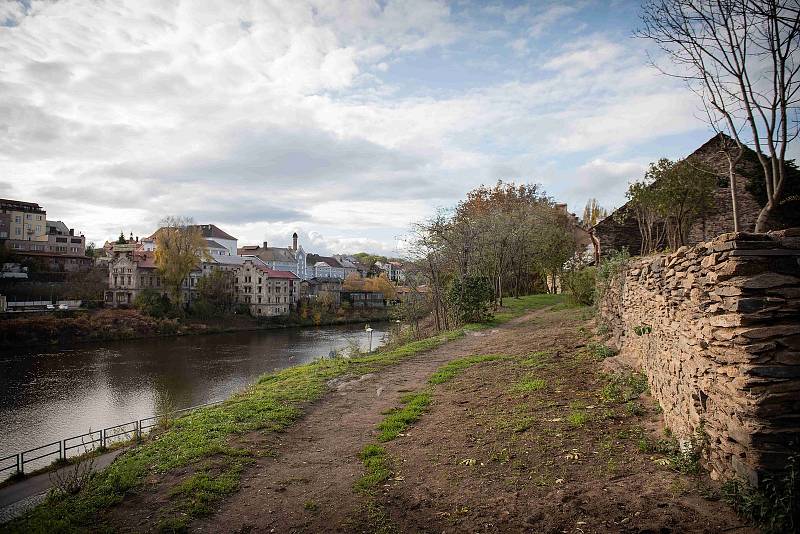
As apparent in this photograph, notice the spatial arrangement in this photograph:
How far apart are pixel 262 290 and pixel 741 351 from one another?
196 feet

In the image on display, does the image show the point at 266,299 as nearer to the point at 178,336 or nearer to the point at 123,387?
the point at 178,336

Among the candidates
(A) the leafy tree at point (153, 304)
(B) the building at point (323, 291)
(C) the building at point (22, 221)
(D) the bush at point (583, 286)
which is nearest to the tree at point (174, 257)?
(A) the leafy tree at point (153, 304)

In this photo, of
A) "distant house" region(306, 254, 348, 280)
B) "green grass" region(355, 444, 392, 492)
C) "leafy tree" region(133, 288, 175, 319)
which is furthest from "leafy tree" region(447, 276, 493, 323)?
"distant house" region(306, 254, 348, 280)

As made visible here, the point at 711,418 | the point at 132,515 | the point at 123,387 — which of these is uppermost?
the point at 711,418

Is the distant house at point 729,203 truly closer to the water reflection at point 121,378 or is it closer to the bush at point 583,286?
the bush at point 583,286

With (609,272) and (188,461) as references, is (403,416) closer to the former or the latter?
(188,461)

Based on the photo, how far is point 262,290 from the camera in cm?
6006

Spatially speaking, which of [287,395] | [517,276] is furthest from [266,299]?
[287,395]

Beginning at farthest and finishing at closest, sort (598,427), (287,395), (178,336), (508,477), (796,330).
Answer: (178,336) < (287,395) < (598,427) < (508,477) < (796,330)

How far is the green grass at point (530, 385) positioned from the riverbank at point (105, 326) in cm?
4530

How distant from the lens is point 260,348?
39.9m

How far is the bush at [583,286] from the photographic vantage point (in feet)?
60.1

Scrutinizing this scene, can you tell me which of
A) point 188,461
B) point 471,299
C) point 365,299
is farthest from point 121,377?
point 365,299

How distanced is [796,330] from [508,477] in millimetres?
2964
